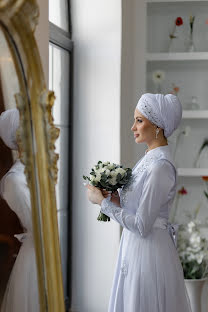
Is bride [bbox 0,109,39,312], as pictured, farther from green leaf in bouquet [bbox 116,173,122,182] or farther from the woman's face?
the woman's face

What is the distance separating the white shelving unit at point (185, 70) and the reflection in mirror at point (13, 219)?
3.41 meters

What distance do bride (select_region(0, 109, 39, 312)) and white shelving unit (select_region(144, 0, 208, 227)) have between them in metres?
3.41

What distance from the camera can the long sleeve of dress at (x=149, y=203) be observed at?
2.84m

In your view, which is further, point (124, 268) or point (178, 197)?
point (178, 197)

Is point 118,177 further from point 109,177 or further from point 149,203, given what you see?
point 149,203

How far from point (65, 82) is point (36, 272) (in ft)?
8.91

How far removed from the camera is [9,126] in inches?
64.9

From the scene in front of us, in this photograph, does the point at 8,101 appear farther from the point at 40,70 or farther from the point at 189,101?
the point at 189,101

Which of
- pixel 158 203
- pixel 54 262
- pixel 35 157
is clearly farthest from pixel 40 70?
pixel 158 203

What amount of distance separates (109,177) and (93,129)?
134cm

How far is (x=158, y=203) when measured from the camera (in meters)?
2.86

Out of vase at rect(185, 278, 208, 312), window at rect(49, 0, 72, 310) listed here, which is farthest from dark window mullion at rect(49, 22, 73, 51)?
vase at rect(185, 278, 208, 312)

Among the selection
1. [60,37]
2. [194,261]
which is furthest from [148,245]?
Answer: [60,37]

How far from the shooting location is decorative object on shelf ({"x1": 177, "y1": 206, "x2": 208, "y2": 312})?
4.28 metres
